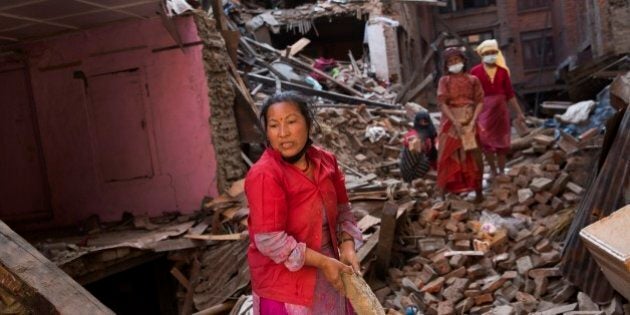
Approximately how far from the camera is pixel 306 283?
7.74 feet

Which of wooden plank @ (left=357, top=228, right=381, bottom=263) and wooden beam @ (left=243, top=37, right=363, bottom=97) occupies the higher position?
wooden beam @ (left=243, top=37, right=363, bottom=97)

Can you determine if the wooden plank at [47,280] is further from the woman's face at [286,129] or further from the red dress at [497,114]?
the red dress at [497,114]

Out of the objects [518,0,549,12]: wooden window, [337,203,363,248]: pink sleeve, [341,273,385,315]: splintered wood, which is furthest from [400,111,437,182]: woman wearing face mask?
[518,0,549,12]: wooden window

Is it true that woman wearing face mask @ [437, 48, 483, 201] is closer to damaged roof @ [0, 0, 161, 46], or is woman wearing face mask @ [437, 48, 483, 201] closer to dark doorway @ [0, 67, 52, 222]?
damaged roof @ [0, 0, 161, 46]

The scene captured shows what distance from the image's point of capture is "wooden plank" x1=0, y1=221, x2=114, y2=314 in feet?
6.15

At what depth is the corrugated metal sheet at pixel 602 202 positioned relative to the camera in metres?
3.77

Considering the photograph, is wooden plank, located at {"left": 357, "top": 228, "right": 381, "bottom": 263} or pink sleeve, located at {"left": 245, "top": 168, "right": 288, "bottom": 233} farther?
wooden plank, located at {"left": 357, "top": 228, "right": 381, "bottom": 263}

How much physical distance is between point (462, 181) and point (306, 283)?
4.47 meters

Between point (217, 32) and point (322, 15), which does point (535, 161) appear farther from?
point (322, 15)

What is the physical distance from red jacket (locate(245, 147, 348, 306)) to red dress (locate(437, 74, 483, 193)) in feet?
13.3

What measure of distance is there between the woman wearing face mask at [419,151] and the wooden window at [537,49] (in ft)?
78.5

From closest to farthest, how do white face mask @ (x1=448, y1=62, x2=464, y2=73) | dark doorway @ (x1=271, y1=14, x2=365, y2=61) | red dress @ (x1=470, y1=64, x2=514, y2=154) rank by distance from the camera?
white face mask @ (x1=448, y1=62, x2=464, y2=73) < red dress @ (x1=470, y1=64, x2=514, y2=154) < dark doorway @ (x1=271, y1=14, x2=365, y2=61)

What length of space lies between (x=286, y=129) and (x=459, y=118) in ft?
13.9

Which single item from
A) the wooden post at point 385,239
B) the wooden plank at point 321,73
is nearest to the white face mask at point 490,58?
the wooden post at point 385,239
